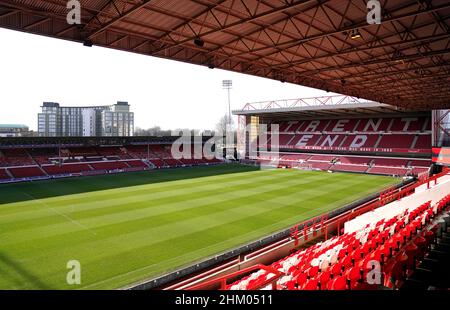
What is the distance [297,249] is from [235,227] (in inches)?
171

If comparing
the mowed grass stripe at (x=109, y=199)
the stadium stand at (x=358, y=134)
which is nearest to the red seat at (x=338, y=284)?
the mowed grass stripe at (x=109, y=199)

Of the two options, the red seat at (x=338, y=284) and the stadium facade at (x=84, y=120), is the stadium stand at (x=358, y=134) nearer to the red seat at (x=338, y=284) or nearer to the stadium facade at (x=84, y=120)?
the red seat at (x=338, y=284)

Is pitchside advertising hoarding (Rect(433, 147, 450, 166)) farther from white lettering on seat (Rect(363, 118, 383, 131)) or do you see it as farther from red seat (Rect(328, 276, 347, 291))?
red seat (Rect(328, 276, 347, 291))

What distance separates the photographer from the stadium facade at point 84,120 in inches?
4719

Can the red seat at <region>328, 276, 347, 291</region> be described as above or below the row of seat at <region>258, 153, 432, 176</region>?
below

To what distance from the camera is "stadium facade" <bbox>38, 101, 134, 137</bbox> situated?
11988 cm

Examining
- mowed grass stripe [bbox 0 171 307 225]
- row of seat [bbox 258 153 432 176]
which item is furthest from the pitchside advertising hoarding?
mowed grass stripe [bbox 0 171 307 225]

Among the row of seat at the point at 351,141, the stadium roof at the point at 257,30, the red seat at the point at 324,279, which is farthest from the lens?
the row of seat at the point at 351,141

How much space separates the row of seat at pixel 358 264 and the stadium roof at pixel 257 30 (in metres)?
6.36

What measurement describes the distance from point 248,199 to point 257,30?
570 inches

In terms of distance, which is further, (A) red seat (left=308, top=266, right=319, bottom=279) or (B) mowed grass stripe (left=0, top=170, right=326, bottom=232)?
(B) mowed grass stripe (left=0, top=170, right=326, bottom=232)

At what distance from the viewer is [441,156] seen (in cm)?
3353

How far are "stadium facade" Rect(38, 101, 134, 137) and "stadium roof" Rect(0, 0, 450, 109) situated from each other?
115 m
